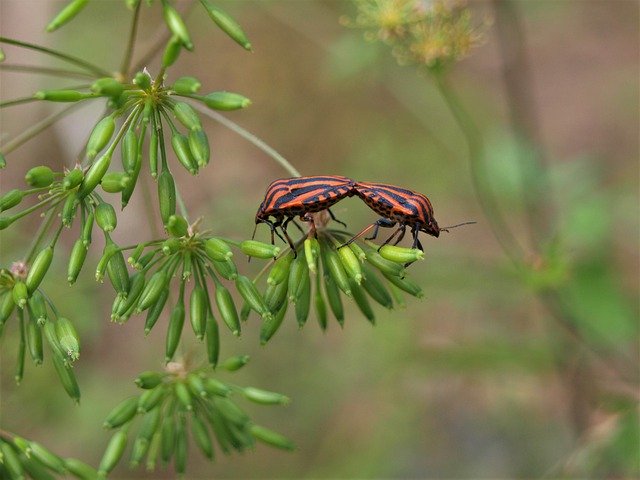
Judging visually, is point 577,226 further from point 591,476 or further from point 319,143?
point 319,143

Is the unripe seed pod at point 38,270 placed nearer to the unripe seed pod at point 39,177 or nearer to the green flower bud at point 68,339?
the green flower bud at point 68,339

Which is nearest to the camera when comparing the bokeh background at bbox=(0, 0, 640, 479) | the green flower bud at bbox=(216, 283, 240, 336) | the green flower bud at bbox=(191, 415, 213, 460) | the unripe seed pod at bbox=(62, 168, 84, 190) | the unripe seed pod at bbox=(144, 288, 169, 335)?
the unripe seed pod at bbox=(62, 168, 84, 190)

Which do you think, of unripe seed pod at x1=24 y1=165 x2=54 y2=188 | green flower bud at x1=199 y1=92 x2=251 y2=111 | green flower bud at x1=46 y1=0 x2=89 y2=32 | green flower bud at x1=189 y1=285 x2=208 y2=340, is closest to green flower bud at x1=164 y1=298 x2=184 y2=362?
green flower bud at x1=189 y1=285 x2=208 y2=340

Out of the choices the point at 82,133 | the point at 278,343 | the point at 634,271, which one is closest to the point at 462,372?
the point at 278,343

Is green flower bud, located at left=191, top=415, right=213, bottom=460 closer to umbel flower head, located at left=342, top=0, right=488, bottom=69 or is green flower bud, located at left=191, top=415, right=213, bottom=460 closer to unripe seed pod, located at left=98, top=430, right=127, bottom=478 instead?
unripe seed pod, located at left=98, top=430, right=127, bottom=478

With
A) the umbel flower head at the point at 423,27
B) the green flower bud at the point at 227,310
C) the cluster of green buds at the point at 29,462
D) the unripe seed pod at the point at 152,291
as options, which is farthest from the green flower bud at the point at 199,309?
the umbel flower head at the point at 423,27

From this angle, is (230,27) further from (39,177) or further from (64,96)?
(39,177)

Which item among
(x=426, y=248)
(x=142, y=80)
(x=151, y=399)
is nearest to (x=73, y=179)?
(x=142, y=80)
